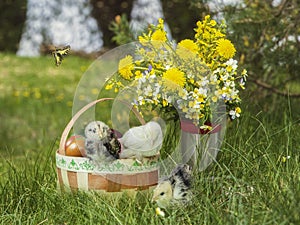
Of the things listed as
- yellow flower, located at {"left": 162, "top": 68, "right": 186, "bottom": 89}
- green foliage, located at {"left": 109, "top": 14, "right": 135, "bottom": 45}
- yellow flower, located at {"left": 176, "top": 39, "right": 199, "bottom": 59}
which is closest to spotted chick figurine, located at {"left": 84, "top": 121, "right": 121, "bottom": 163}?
yellow flower, located at {"left": 162, "top": 68, "right": 186, "bottom": 89}

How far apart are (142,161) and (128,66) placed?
14.4 inches

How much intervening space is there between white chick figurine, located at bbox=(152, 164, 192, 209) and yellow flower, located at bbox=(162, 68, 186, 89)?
0.98 feet

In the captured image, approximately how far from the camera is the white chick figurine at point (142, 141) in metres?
2.02

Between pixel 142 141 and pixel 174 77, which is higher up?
pixel 174 77

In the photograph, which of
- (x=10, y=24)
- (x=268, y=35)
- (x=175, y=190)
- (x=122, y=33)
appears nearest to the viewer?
(x=175, y=190)

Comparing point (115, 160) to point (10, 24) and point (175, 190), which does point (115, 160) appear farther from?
point (10, 24)

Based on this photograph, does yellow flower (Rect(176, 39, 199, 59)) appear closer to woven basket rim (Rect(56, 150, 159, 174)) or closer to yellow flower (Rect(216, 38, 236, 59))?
yellow flower (Rect(216, 38, 236, 59))

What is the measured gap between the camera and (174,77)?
198 centimetres

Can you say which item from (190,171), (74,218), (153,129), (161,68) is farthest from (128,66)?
(74,218)

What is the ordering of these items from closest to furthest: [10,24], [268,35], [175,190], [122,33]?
[175,190] < [268,35] < [122,33] < [10,24]

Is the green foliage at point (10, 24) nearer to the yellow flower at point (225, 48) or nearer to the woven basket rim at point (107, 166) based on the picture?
the woven basket rim at point (107, 166)

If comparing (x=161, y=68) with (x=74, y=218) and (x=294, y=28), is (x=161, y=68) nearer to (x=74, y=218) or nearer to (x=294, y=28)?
(x=74, y=218)

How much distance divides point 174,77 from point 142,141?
0.84ft

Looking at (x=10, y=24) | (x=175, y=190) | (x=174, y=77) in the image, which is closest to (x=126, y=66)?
(x=174, y=77)
